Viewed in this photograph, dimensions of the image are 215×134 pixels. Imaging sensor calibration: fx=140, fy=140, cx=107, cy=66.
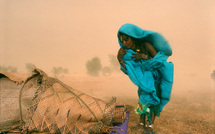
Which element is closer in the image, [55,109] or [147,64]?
[55,109]

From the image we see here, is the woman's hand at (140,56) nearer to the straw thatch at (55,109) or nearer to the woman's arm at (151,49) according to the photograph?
the woman's arm at (151,49)

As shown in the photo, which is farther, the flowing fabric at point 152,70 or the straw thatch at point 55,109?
the flowing fabric at point 152,70

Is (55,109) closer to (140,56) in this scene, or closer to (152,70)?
(140,56)

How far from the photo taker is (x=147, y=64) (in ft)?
9.71

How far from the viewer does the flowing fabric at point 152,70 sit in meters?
2.91

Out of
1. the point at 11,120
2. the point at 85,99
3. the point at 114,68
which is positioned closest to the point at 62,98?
the point at 85,99

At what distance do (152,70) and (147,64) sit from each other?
190mm

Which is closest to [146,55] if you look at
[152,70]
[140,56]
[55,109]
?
[140,56]

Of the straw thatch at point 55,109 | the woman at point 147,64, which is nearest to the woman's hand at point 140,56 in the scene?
the woman at point 147,64

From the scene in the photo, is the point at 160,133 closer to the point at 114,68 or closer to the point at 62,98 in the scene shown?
the point at 62,98

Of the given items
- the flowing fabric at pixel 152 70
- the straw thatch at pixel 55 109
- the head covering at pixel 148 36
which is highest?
the head covering at pixel 148 36

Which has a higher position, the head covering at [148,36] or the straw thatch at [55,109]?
the head covering at [148,36]

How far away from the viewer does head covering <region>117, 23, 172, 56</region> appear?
9.56 ft

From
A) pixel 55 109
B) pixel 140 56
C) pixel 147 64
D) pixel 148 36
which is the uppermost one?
pixel 148 36
